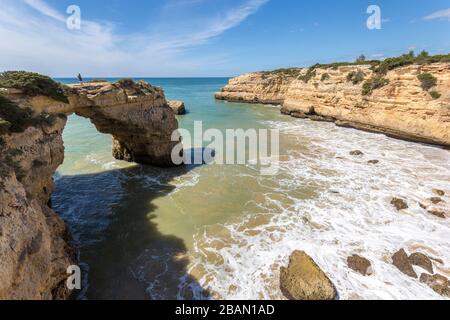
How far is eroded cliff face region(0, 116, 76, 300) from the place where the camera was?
4.50m

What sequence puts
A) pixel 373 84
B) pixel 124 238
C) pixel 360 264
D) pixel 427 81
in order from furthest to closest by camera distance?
pixel 373 84 → pixel 427 81 → pixel 124 238 → pixel 360 264

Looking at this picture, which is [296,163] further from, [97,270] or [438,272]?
[97,270]

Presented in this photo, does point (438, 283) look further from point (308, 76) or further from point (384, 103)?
point (308, 76)

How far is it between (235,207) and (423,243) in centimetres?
768

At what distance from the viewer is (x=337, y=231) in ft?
33.3

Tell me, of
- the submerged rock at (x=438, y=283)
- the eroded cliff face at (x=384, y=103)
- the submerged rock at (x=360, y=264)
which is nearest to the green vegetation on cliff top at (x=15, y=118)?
the submerged rock at (x=360, y=264)

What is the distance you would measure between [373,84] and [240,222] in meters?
26.1

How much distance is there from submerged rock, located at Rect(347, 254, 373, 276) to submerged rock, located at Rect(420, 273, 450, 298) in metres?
1.54

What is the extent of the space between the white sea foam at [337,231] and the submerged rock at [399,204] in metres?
0.26

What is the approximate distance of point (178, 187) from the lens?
14281 mm

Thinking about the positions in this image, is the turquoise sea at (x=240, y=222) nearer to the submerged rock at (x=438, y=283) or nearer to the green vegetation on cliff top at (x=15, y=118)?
the submerged rock at (x=438, y=283)

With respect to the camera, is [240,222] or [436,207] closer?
[240,222]

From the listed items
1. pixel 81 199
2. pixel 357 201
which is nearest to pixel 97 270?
pixel 81 199

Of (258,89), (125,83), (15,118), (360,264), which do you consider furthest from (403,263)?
(258,89)
